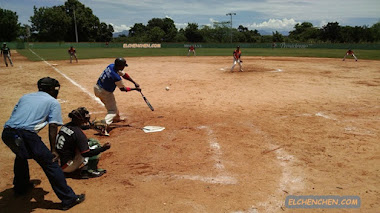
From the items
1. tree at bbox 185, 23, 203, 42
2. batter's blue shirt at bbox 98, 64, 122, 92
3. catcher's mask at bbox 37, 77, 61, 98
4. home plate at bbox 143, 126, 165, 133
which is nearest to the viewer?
catcher's mask at bbox 37, 77, 61, 98

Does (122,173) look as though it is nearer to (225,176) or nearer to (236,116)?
(225,176)

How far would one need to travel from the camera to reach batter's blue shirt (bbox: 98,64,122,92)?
749 centimetres

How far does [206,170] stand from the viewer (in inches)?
218

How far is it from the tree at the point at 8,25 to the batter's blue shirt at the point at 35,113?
93.7 m

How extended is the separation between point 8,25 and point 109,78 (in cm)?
9176

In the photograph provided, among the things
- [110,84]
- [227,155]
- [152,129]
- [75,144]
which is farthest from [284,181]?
[110,84]

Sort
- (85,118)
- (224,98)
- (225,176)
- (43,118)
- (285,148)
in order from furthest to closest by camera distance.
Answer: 1. (224,98)
2. (285,148)
3. (225,176)
4. (85,118)
5. (43,118)

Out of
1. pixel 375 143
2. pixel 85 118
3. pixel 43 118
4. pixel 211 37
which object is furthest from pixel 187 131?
pixel 211 37

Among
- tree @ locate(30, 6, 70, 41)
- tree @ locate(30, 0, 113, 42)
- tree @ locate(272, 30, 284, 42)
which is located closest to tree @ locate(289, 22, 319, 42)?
tree @ locate(272, 30, 284, 42)

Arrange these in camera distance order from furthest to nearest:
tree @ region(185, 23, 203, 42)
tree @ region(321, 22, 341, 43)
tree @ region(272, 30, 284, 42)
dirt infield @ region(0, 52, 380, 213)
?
tree @ region(185, 23, 203, 42)
tree @ region(272, 30, 284, 42)
tree @ region(321, 22, 341, 43)
dirt infield @ region(0, 52, 380, 213)

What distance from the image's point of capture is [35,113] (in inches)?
159

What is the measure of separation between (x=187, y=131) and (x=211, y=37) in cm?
11288

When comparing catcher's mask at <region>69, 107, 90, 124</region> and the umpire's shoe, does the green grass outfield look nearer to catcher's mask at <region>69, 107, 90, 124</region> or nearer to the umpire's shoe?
catcher's mask at <region>69, 107, 90, 124</region>

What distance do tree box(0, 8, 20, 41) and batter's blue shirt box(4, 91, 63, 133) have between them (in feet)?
307
